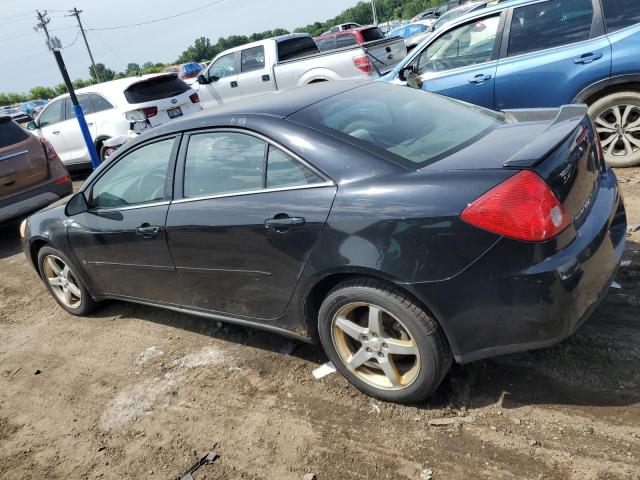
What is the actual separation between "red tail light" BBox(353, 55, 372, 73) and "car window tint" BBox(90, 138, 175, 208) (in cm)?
727

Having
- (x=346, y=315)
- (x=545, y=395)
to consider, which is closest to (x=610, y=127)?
(x=545, y=395)

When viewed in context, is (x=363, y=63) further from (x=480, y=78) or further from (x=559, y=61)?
(x=559, y=61)

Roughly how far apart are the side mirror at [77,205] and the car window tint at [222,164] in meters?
1.26

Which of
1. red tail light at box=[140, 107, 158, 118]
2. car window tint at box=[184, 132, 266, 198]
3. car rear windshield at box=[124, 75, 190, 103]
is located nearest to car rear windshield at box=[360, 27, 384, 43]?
car rear windshield at box=[124, 75, 190, 103]

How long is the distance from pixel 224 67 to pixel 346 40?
15.7ft

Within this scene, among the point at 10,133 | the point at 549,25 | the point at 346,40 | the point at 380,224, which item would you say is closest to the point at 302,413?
the point at 380,224

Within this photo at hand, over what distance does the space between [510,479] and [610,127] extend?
429 cm

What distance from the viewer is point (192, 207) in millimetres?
3273

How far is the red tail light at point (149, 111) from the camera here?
9430 mm

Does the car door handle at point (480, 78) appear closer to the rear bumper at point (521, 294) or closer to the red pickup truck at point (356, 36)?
the rear bumper at point (521, 294)

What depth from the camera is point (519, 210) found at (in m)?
2.25

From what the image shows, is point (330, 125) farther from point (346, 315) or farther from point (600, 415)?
point (600, 415)

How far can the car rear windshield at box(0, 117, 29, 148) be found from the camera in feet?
24.4

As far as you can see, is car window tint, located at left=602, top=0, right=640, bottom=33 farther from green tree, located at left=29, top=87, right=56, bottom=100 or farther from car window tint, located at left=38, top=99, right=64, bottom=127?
green tree, located at left=29, top=87, right=56, bottom=100
